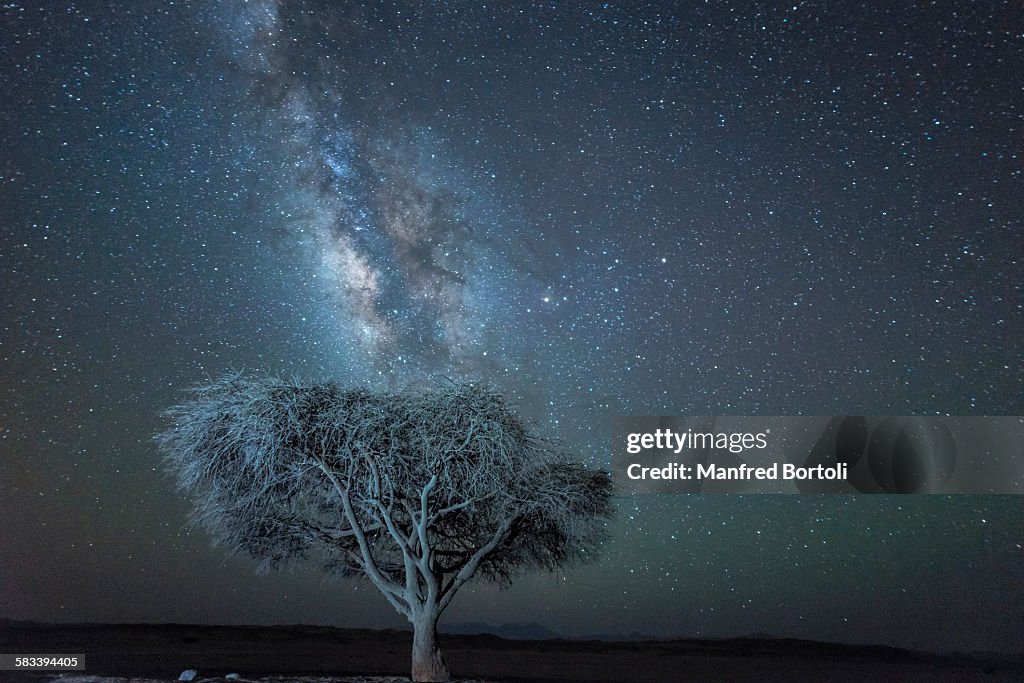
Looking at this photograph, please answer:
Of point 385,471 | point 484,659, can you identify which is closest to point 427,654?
point 385,471

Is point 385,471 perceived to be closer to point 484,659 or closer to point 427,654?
point 427,654

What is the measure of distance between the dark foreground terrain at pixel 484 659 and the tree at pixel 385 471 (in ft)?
10.9

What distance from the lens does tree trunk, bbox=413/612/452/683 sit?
20.2m

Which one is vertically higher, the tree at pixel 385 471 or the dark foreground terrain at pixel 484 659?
the tree at pixel 385 471

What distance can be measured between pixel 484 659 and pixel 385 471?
2222 centimetres

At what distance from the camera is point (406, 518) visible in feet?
72.7

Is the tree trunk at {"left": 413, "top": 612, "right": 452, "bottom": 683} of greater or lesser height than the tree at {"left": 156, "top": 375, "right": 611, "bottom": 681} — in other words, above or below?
below

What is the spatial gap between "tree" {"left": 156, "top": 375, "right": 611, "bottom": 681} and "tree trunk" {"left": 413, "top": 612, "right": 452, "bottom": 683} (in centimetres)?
2

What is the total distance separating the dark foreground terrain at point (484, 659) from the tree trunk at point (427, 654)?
127 centimetres

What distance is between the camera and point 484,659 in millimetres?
39344

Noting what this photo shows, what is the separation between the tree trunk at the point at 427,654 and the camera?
2019cm

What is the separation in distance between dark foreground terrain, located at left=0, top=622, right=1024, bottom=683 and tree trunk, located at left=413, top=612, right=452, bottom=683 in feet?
4.18

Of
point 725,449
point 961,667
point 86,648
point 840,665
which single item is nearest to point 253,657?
point 86,648

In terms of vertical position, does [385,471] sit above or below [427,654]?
above
